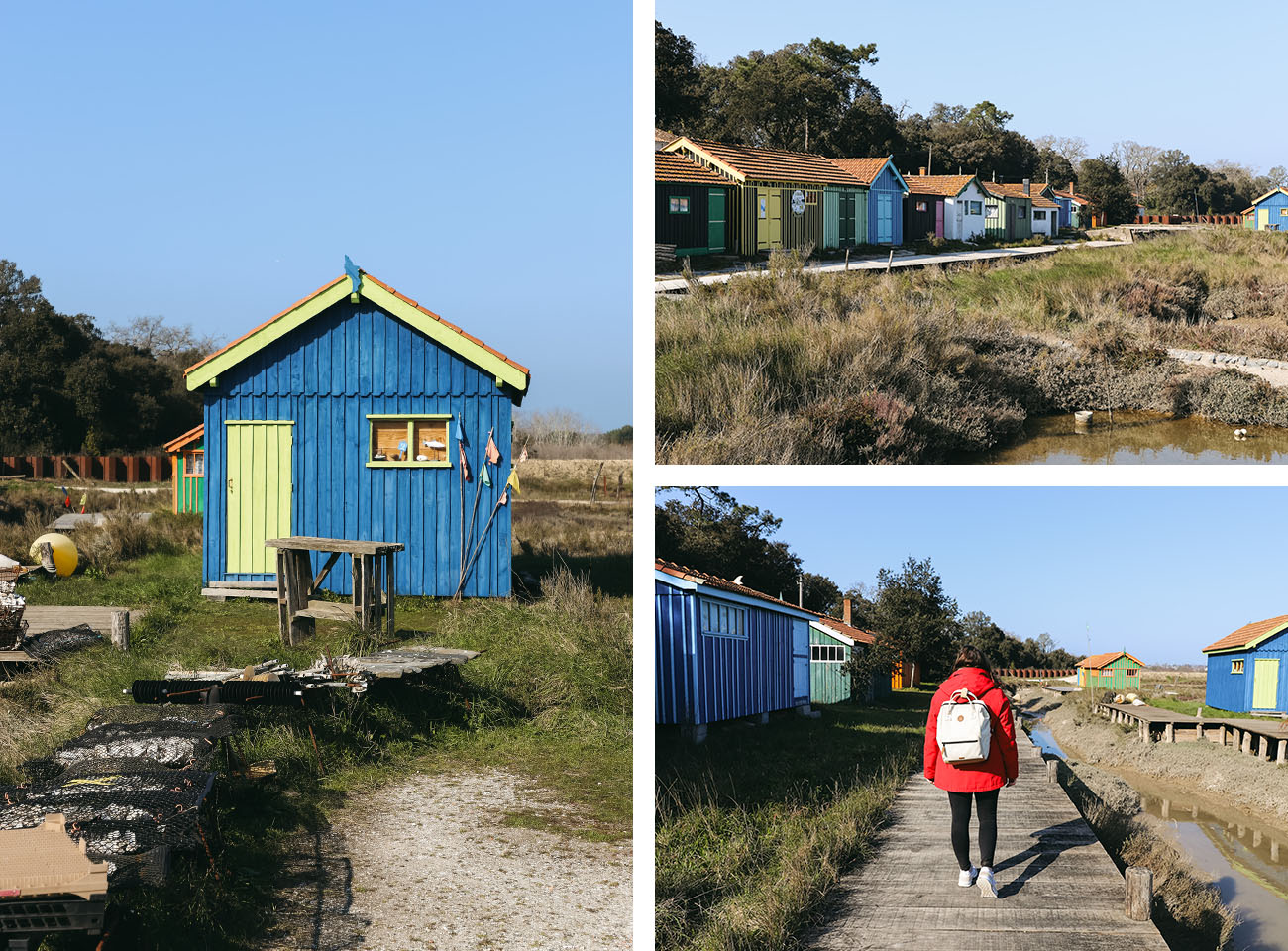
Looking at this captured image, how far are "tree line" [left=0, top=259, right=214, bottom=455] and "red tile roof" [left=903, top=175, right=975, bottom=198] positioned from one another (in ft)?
127

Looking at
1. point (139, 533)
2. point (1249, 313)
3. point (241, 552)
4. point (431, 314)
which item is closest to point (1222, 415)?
point (1249, 313)

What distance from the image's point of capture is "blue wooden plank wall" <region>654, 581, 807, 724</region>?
4.62 meters

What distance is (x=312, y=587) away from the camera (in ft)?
36.2

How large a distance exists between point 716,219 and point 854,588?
5.82 ft

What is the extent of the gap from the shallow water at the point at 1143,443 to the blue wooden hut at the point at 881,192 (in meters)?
1.28

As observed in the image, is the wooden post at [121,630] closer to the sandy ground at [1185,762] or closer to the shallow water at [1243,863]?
the sandy ground at [1185,762]

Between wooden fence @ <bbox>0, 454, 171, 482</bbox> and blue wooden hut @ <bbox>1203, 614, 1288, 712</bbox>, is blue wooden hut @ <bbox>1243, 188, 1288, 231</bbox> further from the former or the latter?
wooden fence @ <bbox>0, 454, 171, 482</bbox>

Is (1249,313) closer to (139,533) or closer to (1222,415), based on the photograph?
(1222,415)

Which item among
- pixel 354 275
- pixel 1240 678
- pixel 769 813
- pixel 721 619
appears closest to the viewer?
pixel 1240 678

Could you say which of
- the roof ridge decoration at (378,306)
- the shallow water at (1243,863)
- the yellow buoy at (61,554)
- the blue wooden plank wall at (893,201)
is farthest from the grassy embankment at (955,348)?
the yellow buoy at (61,554)

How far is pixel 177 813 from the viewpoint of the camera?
5242 millimetres

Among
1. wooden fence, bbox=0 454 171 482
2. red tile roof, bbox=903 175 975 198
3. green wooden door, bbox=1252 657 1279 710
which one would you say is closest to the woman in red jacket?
green wooden door, bbox=1252 657 1279 710

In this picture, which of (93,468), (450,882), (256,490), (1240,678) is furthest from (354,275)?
(93,468)

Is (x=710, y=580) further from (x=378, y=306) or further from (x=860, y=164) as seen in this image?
(x=378, y=306)
